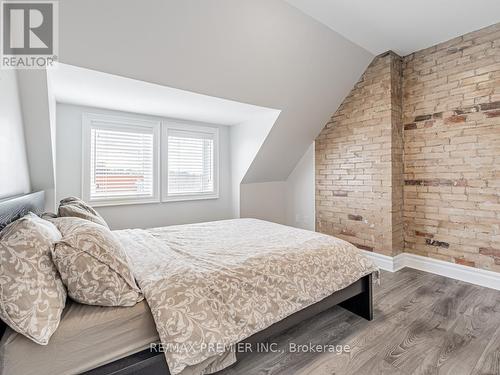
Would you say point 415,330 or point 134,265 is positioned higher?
point 134,265

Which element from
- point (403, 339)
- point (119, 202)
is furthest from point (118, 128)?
point (403, 339)

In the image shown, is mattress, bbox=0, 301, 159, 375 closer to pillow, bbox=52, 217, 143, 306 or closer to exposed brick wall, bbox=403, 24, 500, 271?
pillow, bbox=52, 217, 143, 306

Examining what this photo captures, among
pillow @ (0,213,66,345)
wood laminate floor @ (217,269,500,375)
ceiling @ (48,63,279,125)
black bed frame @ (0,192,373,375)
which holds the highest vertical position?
ceiling @ (48,63,279,125)

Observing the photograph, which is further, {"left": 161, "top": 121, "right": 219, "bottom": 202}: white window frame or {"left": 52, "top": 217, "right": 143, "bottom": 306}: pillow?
{"left": 161, "top": 121, "right": 219, "bottom": 202}: white window frame

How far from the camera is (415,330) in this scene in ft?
6.57

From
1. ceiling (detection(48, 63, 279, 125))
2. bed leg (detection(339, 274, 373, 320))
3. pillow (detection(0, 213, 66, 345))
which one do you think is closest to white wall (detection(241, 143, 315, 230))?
ceiling (detection(48, 63, 279, 125))

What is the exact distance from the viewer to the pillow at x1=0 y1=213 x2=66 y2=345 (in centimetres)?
94

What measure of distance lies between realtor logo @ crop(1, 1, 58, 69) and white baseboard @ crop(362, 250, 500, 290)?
4060 mm

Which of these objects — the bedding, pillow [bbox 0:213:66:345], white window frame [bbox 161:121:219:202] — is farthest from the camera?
white window frame [bbox 161:121:219:202]

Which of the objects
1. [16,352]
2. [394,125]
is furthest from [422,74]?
[16,352]

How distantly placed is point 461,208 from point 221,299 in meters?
3.07

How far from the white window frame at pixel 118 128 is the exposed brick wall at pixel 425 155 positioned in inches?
105

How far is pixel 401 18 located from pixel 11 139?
361cm

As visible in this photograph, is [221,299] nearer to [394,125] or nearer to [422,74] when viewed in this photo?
[394,125]
